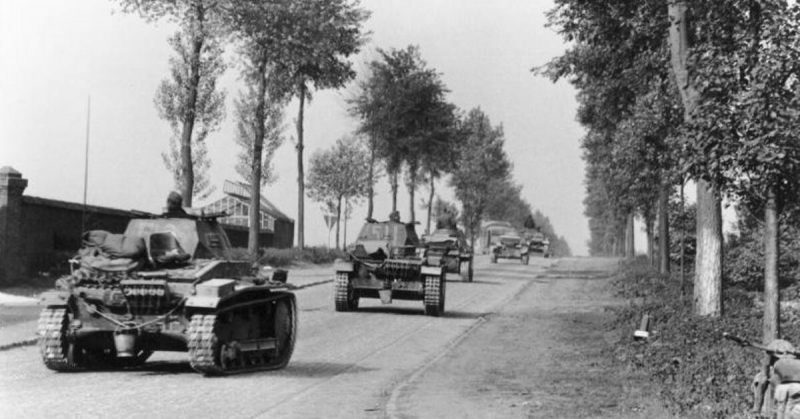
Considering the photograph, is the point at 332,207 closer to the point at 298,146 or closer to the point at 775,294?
the point at 298,146

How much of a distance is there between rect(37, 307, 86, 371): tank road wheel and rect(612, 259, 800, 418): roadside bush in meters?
6.97

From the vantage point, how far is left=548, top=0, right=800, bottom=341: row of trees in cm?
1391

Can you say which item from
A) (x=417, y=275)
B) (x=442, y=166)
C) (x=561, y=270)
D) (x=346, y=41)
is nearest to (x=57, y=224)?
(x=417, y=275)

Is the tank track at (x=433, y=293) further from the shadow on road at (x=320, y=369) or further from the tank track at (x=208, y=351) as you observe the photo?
the tank track at (x=208, y=351)

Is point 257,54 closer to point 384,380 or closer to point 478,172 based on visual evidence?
point 384,380

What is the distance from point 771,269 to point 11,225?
1833 centimetres

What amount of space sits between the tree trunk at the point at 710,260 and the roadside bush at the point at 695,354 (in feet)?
1.24

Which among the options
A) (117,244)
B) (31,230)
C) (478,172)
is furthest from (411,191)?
(117,244)

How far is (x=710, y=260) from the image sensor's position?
1883 cm

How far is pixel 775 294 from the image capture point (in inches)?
580

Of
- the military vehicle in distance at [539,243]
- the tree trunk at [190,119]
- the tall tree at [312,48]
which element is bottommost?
the military vehicle in distance at [539,243]

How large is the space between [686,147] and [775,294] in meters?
2.59

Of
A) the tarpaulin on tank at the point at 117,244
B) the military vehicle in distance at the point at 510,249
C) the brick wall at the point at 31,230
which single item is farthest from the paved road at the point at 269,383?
the military vehicle in distance at the point at 510,249

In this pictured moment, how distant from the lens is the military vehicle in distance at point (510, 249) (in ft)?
163
